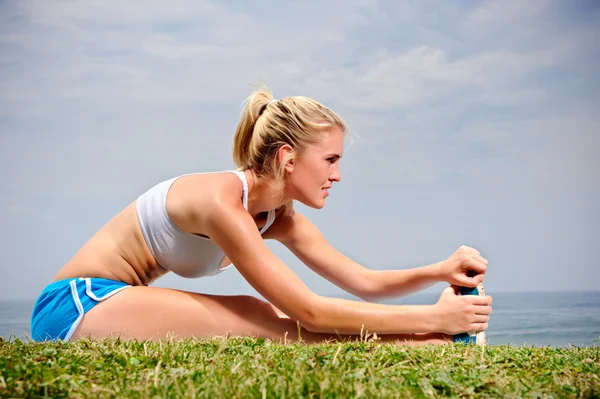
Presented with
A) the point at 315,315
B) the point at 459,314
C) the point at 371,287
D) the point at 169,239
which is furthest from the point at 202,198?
the point at 459,314

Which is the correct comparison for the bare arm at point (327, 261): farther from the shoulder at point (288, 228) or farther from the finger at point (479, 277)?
the finger at point (479, 277)

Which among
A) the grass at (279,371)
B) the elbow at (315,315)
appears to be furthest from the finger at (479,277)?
the elbow at (315,315)

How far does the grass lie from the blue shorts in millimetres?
629

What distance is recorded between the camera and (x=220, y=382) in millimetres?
2287

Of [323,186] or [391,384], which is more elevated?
[323,186]

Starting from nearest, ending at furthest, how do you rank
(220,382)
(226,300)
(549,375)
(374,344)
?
(220,382)
(549,375)
(374,344)
(226,300)

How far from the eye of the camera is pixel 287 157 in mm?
4090

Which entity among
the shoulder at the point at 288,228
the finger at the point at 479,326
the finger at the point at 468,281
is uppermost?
the shoulder at the point at 288,228

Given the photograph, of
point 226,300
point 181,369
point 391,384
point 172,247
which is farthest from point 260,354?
point 172,247

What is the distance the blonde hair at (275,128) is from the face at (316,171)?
0.05 meters

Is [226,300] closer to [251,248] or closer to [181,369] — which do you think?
[251,248]

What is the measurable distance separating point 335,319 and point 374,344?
1.73ft

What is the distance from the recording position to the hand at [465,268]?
12.9ft

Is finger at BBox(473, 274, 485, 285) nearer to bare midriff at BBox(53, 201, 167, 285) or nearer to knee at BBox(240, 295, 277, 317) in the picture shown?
knee at BBox(240, 295, 277, 317)
